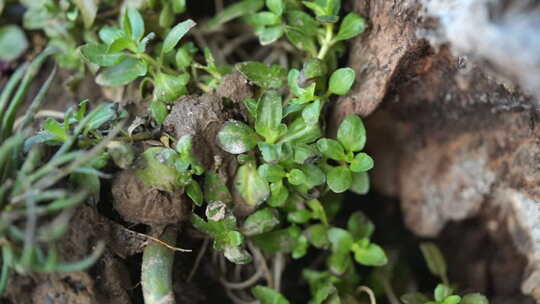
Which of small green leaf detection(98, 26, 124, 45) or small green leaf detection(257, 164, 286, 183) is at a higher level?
small green leaf detection(98, 26, 124, 45)

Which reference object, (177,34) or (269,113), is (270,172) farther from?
(177,34)

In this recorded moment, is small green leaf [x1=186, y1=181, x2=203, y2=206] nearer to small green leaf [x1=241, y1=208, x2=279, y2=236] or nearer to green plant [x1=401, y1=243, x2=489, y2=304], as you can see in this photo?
small green leaf [x1=241, y1=208, x2=279, y2=236]

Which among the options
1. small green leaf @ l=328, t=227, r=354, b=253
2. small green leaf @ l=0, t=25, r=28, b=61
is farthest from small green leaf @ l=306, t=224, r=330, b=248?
small green leaf @ l=0, t=25, r=28, b=61

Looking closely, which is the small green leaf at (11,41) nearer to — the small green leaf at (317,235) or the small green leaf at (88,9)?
the small green leaf at (88,9)

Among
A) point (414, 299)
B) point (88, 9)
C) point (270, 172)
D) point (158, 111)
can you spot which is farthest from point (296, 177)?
point (88, 9)

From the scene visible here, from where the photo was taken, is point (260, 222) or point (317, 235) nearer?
point (260, 222)

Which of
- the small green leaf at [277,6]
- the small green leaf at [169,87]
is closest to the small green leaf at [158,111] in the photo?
the small green leaf at [169,87]
